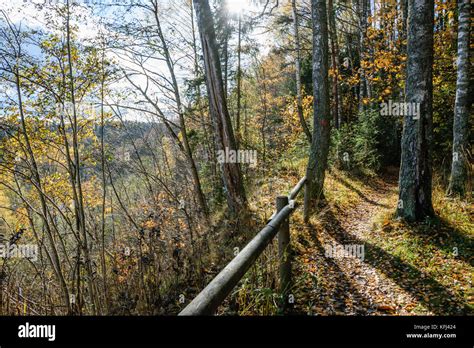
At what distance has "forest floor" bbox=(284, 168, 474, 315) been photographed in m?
2.88

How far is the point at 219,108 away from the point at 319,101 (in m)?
2.43

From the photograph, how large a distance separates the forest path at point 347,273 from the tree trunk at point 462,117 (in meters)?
1.61

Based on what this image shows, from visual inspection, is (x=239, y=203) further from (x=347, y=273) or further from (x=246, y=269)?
(x=246, y=269)

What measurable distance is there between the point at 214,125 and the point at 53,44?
3617mm

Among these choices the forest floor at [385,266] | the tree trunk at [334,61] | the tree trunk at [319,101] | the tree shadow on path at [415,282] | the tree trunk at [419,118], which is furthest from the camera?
the tree trunk at [334,61]

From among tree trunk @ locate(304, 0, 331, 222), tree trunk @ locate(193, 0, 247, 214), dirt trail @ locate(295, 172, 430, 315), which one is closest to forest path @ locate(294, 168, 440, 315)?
dirt trail @ locate(295, 172, 430, 315)

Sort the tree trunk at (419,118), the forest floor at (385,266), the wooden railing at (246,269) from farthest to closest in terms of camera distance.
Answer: the tree trunk at (419,118)
the forest floor at (385,266)
the wooden railing at (246,269)

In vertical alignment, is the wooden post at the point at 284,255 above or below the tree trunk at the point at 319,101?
below

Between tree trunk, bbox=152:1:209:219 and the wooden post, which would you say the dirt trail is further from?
tree trunk, bbox=152:1:209:219

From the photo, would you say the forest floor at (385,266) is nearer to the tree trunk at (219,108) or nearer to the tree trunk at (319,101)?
the tree trunk at (319,101)

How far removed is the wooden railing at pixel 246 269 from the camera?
4.17 ft

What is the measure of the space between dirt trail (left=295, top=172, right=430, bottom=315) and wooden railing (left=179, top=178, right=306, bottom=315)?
40 cm

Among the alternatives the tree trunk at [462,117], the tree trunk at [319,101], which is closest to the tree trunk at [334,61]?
the tree trunk at [319,101]

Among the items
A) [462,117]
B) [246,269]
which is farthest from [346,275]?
[462,117]
